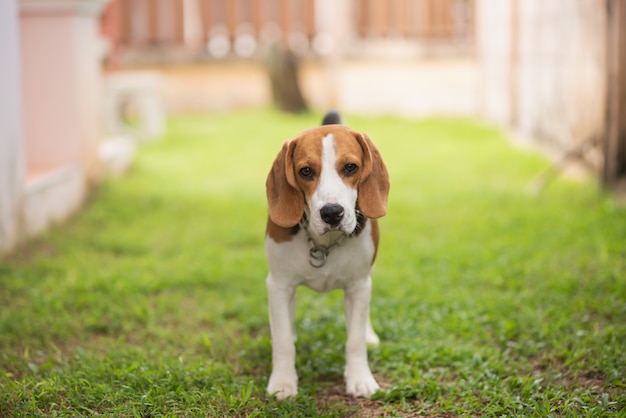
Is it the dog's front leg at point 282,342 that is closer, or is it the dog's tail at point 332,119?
the dog's front leg at point 282,342

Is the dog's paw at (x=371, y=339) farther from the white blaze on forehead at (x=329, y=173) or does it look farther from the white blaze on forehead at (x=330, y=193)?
the white blaze on forehead at (x=329, y=173)

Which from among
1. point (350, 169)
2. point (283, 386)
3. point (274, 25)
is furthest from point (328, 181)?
point (274, 25)

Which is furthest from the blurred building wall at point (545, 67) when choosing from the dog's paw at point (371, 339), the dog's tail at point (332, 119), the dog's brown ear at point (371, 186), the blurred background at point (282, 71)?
the dog's brown ear at point (371, 186)

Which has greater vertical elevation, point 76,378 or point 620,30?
point 620,30

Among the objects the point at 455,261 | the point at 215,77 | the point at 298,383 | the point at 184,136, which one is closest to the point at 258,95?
the point at 215,77

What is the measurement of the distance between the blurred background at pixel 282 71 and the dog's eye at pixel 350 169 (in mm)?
3415

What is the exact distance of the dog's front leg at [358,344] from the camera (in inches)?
150

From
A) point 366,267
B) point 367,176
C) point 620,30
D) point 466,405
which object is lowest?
point 466,405

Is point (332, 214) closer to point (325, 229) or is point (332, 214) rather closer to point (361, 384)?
point (325, 229)

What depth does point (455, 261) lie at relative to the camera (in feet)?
Result: 19.8

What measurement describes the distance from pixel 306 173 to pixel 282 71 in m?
11.9

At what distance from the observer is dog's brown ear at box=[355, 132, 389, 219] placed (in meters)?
3.52

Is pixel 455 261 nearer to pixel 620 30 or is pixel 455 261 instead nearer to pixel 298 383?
pixel 298 383

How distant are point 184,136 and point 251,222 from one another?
18.7 feet
